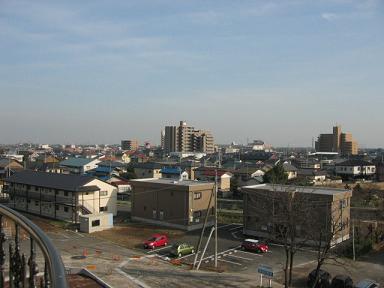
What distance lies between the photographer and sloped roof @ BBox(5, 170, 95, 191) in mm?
27109

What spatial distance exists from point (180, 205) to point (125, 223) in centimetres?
413

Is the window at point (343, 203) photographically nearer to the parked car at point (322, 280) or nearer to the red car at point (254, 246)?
the red car at point (254, 246)

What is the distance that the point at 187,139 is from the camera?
121125mm

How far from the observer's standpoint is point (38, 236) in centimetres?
255

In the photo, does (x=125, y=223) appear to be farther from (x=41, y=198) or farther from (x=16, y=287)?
(x=16, y=287)

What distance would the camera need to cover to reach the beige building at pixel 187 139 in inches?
4721

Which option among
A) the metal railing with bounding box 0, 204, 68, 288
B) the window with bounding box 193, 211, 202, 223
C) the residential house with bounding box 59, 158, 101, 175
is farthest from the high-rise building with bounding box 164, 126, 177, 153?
the metal railing with bounding box 0, 204, 68, 288

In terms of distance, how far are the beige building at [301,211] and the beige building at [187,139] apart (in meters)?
95.6

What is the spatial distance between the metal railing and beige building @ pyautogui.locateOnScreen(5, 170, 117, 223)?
79.0ft

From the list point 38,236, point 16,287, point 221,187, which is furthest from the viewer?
point 221,187

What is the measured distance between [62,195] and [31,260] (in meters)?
25.9

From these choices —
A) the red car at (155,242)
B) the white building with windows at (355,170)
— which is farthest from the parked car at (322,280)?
the white building with windows at (355,170)

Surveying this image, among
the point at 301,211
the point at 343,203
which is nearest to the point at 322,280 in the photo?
the point at 301,211

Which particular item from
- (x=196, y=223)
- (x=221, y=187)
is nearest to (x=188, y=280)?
(x=196, y=223)
